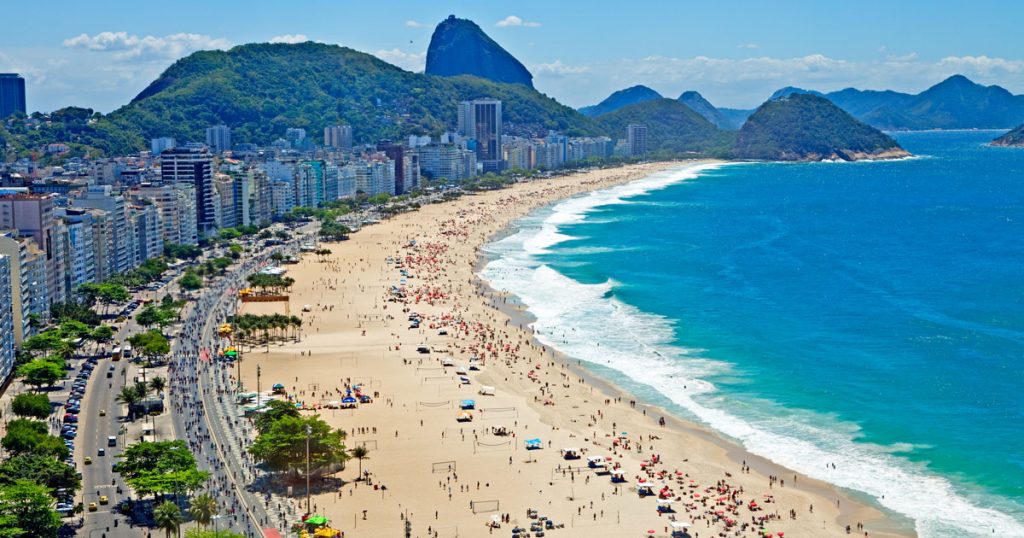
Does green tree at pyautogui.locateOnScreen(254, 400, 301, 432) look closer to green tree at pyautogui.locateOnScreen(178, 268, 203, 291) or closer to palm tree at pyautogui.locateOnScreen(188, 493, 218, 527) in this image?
palm tree at pyautogui.locateOnScreen(188, 493, 218, 527)

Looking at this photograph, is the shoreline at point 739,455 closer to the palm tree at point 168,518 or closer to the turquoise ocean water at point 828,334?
the turquoise ocean water at point 828,334

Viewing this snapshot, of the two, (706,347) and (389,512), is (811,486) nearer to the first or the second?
(389,512)

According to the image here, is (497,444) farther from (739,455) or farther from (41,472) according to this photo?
(41,472)

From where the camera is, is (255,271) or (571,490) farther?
(255,271)

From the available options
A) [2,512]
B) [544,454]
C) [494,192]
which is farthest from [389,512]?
[494,192]

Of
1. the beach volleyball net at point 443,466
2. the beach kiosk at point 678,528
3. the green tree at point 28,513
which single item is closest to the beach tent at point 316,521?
the beach volleyball net at point 443,466
